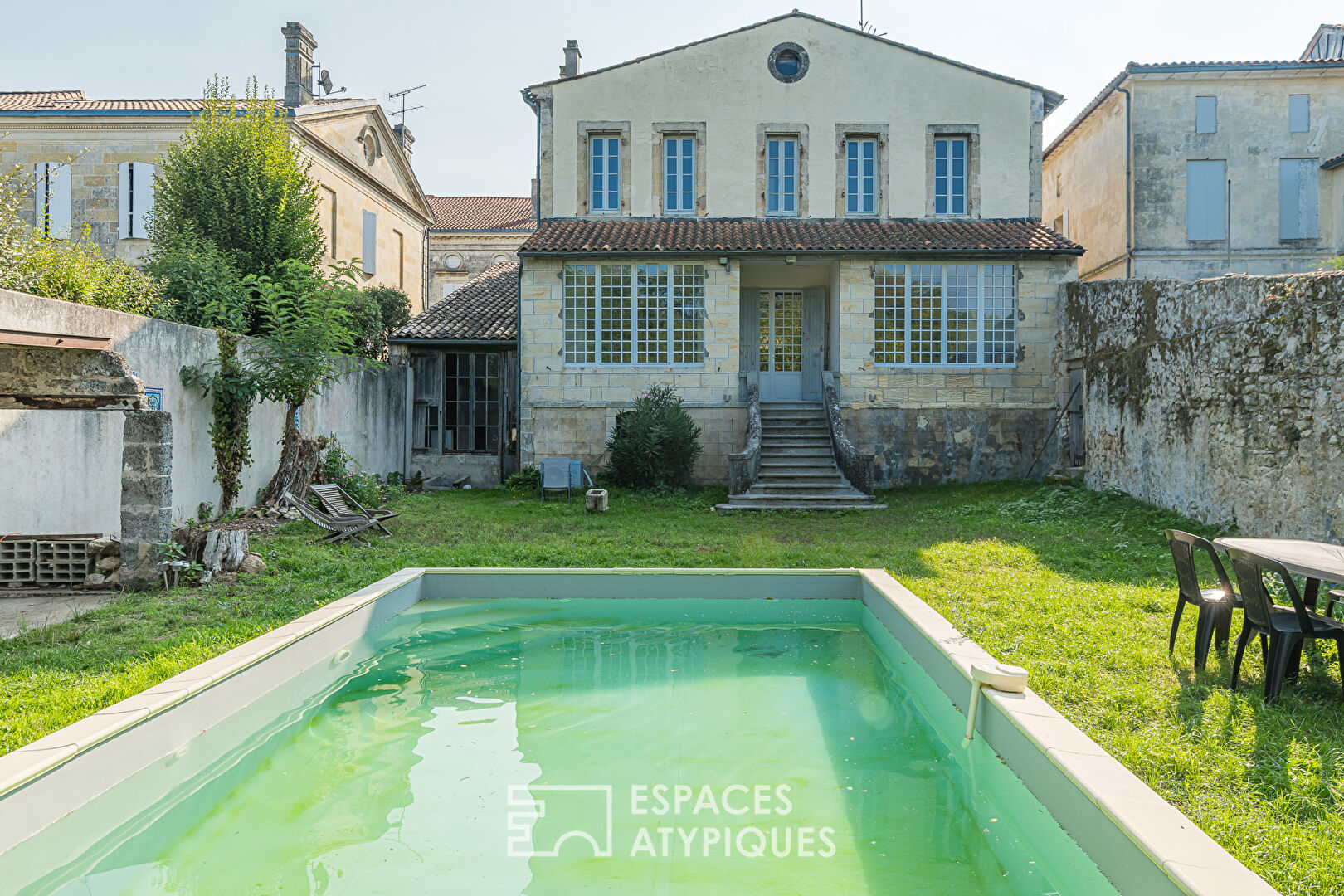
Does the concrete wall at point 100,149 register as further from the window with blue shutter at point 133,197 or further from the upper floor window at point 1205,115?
the upper floor window at point 1205,115

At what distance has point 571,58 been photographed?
21875 millimetres

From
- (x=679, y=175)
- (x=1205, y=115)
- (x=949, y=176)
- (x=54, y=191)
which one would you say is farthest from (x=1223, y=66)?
(x=54, y=191)

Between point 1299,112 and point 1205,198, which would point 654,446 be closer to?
A: point 1205,198

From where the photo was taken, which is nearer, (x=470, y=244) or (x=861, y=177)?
(x=861, y=177)

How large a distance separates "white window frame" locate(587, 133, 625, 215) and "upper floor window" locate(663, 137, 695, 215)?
36.9 inches

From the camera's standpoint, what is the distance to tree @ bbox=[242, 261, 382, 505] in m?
11.7

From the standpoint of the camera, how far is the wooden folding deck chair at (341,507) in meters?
11.1

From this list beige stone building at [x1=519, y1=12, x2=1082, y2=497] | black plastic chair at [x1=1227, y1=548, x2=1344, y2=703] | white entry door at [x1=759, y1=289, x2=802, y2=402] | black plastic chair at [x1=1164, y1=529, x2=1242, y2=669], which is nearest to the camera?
black plastic chair at [x1=1227, y1=548, x2=1344, y2=703]

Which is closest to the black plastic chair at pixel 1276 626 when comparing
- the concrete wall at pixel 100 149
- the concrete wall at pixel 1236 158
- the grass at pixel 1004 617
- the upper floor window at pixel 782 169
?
the grass at pixel 1004 617

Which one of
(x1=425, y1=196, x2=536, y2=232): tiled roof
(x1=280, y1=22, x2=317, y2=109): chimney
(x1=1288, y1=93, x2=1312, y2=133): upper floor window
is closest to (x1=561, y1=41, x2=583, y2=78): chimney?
(x1=280, y1=22, x2=317, y2=109): chimney

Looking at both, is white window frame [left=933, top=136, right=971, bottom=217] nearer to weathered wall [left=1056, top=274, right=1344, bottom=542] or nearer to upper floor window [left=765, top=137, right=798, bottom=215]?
upper floor window [left=765, top=137, right=798, bottom=215]

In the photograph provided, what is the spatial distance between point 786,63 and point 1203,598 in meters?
15.2

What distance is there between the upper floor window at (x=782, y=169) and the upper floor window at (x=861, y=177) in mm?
1042

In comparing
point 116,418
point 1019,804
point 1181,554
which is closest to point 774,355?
point 116,418
